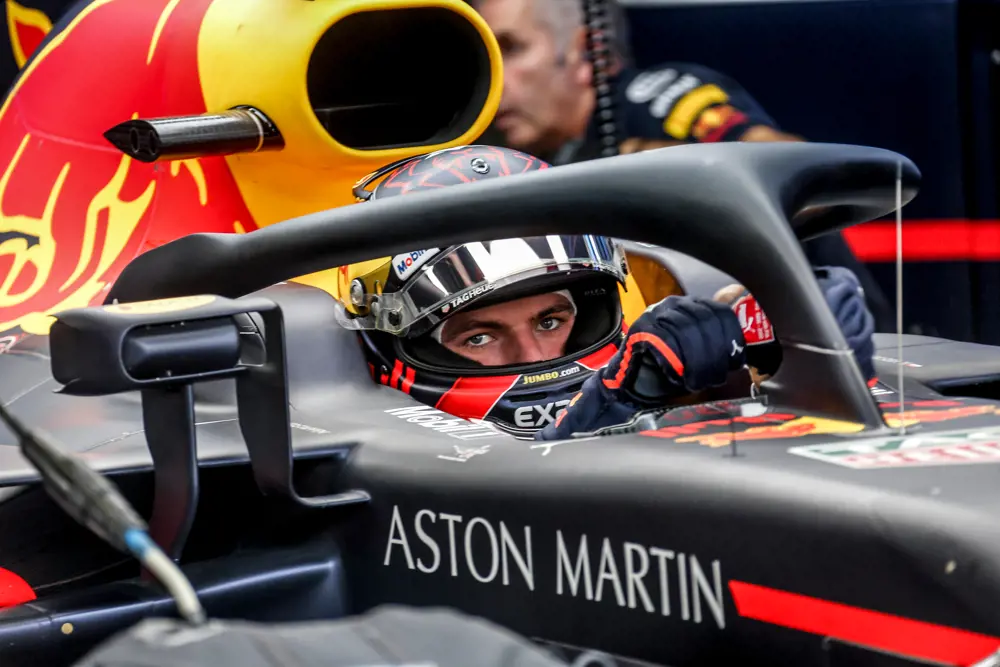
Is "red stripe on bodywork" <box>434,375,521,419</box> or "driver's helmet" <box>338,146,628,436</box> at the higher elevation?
"driver's helmet" <box>338,146,628,436</box>

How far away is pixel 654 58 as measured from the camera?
439 centimetres

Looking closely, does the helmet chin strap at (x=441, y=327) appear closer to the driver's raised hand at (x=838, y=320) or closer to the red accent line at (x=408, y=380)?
the red accent line at (x=408, y=380)

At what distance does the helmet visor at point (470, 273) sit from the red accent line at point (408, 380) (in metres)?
0.06

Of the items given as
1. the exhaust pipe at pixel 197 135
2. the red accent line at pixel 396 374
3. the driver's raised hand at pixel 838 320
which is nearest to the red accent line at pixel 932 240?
the exhaust pipe at pixel 197 135

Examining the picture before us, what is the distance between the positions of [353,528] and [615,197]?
0.52m

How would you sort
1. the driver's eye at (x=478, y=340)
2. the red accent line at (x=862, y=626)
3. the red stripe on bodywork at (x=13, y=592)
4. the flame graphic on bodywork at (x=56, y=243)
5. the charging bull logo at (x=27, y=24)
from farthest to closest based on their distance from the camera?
the charging bull logo at (x=27, y=24), the flame graphic on bodywork at (x=56, y=243), the driver's eye at (x=478, y=340), the red stripe on bodywork at (x=13, y=592), the red accent line at (x=862, y=626)

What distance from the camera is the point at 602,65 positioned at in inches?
171

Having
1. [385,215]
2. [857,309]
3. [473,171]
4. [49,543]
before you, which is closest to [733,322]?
[857,309]

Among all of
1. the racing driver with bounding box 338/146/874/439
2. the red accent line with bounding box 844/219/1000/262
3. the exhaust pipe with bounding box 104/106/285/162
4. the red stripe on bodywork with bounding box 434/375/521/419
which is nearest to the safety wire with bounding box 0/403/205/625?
the racing driver with bounding box 338/146/874/439

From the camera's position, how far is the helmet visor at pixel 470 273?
2125 mm

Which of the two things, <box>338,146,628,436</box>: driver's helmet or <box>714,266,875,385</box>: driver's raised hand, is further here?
<box>338,146,628,436</box>: driver's helmet

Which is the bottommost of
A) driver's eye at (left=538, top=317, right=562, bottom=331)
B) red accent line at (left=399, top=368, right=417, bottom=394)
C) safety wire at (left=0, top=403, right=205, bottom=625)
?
red accent line at (left=399, top=368, right=417, bottom=394)

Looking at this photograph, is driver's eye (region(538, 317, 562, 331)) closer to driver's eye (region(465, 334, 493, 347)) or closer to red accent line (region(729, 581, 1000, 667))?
driver's eye (region(465, 334, 493, 347))

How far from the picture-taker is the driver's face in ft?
7.24
